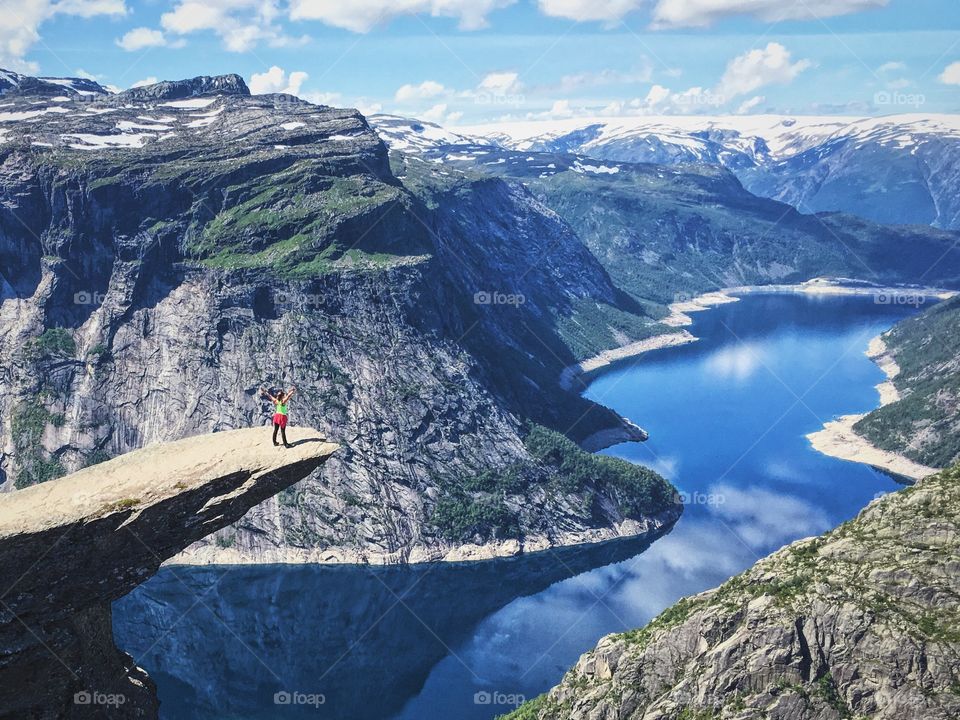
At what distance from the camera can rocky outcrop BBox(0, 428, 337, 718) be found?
3500 cm

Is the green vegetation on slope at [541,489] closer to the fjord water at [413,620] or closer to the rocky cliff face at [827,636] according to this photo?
the fjord water at [413,620]

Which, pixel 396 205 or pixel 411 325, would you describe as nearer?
pixel 411 325

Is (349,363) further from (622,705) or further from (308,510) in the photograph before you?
(622,705)

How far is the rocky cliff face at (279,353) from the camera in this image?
157625mm

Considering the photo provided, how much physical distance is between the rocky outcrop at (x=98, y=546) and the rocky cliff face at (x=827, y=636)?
33259 mm

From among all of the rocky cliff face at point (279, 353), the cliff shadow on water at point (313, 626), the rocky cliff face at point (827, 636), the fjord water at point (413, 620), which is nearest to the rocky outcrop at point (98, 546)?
the rocky cliff face at point (827, 636)

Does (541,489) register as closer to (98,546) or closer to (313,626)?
(313,626)

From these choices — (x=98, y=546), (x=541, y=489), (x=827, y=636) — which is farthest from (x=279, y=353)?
(x=98, y=546)

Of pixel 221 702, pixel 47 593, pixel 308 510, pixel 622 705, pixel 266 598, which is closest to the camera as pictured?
pixel 47 593

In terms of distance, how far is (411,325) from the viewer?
173 meters

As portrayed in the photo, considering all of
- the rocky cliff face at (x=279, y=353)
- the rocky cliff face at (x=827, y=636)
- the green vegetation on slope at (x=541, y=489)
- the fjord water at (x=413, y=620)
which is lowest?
the fjord water at (x=413, y=620)

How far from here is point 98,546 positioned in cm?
3625

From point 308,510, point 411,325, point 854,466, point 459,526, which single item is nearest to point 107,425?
point 308,510

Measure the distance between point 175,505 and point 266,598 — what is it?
4385 inches
